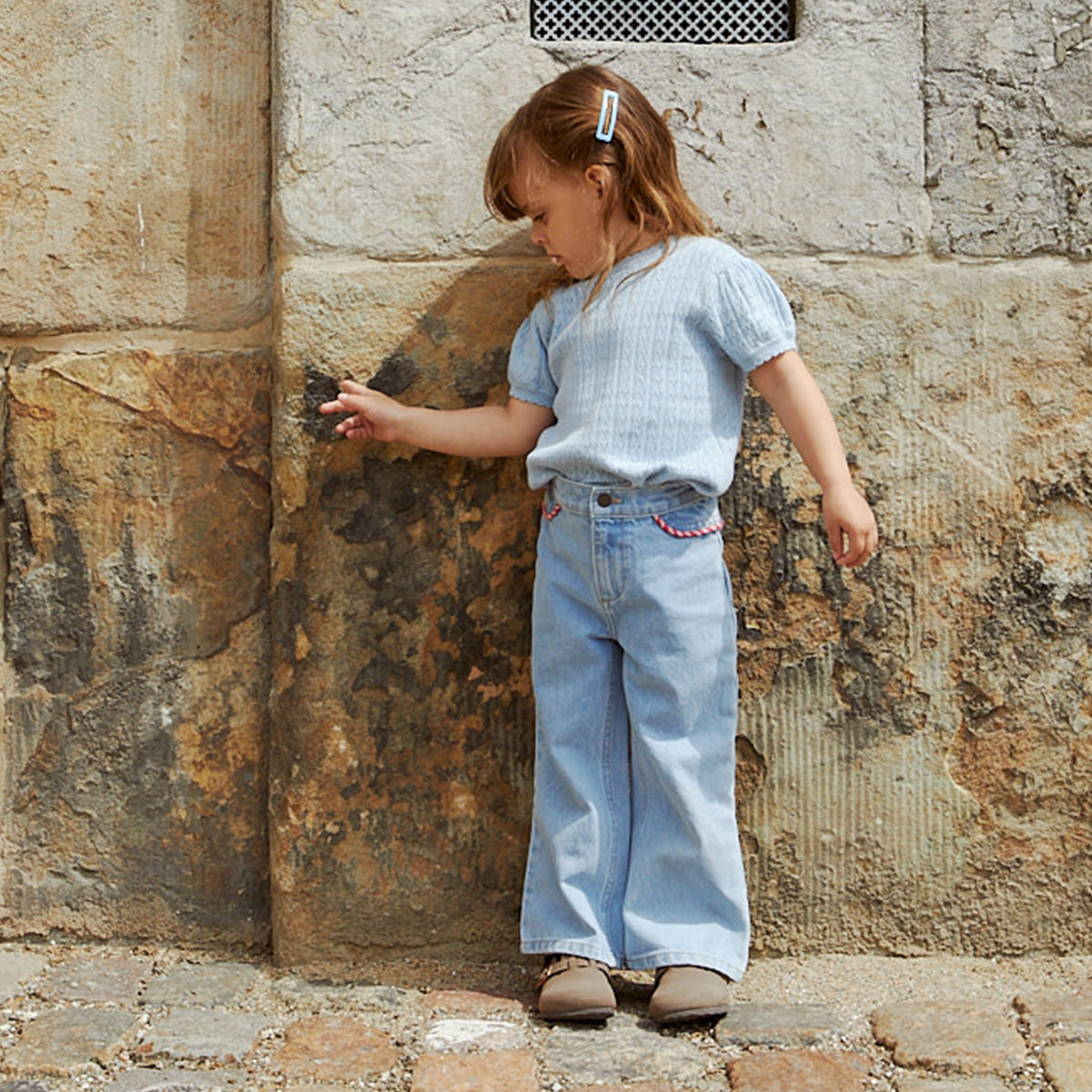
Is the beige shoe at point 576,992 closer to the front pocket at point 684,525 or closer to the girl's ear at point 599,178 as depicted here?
the front pocket at point 684,525

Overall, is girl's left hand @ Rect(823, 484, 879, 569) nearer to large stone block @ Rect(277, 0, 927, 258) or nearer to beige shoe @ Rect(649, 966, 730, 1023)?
large stone block @ Rect(277, 0, 927, 258)

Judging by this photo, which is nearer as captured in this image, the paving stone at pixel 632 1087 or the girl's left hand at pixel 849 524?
the paving stone at pixel 632 1087

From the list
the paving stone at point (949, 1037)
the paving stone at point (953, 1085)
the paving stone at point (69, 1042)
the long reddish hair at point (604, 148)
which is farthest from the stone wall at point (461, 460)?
the paving stone at point (953, 1085)

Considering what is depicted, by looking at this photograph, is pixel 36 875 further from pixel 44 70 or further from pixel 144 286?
pixel 44 70

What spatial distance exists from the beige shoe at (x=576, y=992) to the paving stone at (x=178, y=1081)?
0.45 metres

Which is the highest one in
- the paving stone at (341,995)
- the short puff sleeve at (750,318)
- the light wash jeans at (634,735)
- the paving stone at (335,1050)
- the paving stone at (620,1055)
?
the short puff sleeve at (750,318)

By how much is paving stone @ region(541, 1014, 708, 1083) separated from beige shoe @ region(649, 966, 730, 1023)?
0.04 meters

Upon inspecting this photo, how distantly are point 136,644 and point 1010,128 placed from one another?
1.70 m

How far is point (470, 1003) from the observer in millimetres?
2283

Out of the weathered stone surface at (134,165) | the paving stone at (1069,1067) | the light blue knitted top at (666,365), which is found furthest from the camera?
the weathered stone surface at (134,165)

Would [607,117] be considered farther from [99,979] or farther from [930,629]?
[99,979]

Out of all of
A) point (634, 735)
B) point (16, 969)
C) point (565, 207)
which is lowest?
point (16, 969)

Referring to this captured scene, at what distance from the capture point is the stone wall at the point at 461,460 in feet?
7.81

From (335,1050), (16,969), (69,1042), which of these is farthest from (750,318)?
(16,969)
